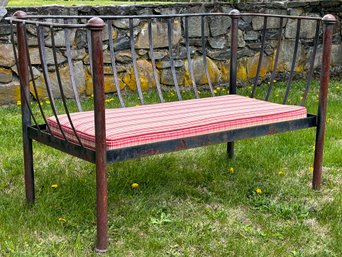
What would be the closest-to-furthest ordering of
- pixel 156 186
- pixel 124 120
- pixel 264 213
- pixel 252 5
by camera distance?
pixel 124 120, pixel 264 213, pixel 156 186, pixel 252 5

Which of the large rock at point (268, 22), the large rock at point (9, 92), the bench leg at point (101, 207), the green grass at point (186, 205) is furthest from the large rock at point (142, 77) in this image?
the bench leg at point (101, 207)

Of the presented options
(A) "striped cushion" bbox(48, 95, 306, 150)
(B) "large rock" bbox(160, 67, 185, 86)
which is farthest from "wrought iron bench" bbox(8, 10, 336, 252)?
(B) "large rock" bbox(160, 67, 185, 86)

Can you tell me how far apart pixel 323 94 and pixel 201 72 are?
2.65 meters

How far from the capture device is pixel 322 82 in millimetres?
3461

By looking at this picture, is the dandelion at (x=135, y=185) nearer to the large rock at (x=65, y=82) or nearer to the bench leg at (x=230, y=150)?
the bench leg at (x=230, y=150)

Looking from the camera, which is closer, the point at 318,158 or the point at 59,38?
the point at 318,158

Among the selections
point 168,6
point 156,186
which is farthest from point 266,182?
point 168,6

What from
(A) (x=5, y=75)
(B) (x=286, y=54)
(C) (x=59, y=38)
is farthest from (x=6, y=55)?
(B) (x=286, y=54)

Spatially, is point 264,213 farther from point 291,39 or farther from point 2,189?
point 291,39

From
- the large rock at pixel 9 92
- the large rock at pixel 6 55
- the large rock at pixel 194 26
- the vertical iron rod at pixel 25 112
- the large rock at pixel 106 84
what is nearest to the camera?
the vertical iron rod at pixel 25 112

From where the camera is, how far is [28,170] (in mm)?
3168

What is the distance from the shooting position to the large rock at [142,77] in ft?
18.5

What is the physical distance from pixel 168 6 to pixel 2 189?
2890mm

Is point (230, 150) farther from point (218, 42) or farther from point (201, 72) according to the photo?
point (218, 42)
